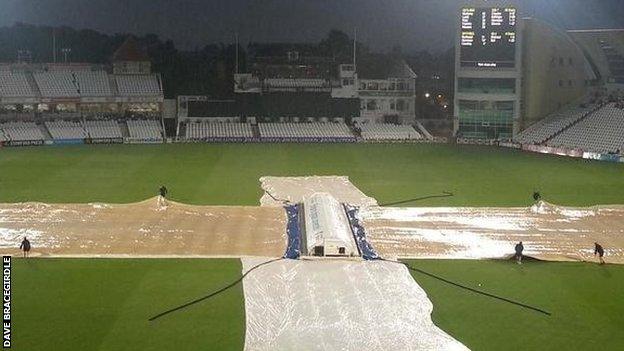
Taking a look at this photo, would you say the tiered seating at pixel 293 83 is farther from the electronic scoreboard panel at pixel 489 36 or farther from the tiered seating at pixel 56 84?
the tiered seating at pixel 56 84

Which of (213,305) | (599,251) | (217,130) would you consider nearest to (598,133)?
(217,130)

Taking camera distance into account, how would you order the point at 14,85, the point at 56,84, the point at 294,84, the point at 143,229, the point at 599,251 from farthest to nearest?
1. the point at 294,84
2. the point at 56,84
3. the point at 14,85
4. the point at 143,229
5. the point at 599,251

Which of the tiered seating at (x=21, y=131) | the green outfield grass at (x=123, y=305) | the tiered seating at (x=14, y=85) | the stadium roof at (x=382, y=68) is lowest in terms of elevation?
the green outfield grass at (x=123, y=305)

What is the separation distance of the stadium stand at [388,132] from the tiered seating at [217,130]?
25.0 ft

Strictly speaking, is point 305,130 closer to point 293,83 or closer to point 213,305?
point 293,83

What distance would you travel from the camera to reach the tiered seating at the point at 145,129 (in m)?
46.0

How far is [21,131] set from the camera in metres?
44.2

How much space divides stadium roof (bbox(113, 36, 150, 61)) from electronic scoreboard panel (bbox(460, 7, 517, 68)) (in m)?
22.0

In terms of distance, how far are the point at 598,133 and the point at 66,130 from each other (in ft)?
→ 103

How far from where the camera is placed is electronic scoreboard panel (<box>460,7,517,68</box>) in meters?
43.6

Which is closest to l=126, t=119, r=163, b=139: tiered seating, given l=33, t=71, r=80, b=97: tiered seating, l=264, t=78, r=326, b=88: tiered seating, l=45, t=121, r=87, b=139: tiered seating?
l=45, t=121, r=87, b=139: tiered seating

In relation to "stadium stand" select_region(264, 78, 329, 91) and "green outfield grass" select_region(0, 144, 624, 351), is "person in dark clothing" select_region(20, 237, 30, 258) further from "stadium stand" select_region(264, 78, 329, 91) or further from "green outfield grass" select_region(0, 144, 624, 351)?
"stadium stand" select_region(264, 78, 329, 91)

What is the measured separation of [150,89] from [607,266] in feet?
127

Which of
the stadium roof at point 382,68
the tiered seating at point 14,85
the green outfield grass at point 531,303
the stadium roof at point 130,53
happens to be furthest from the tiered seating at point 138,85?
the green outfield grass at point 531,303
